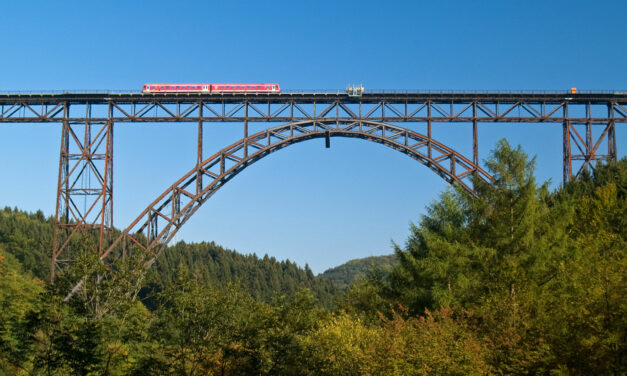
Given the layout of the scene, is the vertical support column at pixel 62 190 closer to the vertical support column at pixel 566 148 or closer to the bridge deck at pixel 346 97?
the bridge deck at pixel 346 97

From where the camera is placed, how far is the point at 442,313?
30906 mm

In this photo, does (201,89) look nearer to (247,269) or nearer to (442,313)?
(442,313)

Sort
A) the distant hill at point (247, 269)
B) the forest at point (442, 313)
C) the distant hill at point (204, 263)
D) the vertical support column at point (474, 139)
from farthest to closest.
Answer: the distant hill at point (247, 269) → the distant hill at point (204, 263) → the vertical support column at point (474, 139) → the forest at point (442, 313)

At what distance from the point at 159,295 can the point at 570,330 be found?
19.1m

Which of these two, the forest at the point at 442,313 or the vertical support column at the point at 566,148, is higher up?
the vertical support column at the point at 566,148

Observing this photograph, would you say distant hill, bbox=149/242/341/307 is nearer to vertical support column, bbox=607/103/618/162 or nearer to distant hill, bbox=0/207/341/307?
distant hill, bbox=0/207/341/307

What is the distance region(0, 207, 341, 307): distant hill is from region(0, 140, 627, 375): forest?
84934 mm

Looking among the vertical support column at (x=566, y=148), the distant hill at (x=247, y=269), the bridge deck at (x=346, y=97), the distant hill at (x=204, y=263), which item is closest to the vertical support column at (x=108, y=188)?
the bridge deck at (x=346, y=97)

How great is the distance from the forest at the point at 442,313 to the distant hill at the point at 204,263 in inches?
3344

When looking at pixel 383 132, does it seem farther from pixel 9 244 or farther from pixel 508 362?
pixel 9 244

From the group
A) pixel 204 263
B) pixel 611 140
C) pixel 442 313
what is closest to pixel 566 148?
pixel 611 140

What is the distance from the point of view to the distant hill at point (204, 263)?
430ft

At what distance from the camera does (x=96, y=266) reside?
109 ft

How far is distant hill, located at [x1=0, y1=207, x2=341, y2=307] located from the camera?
131000 mm
